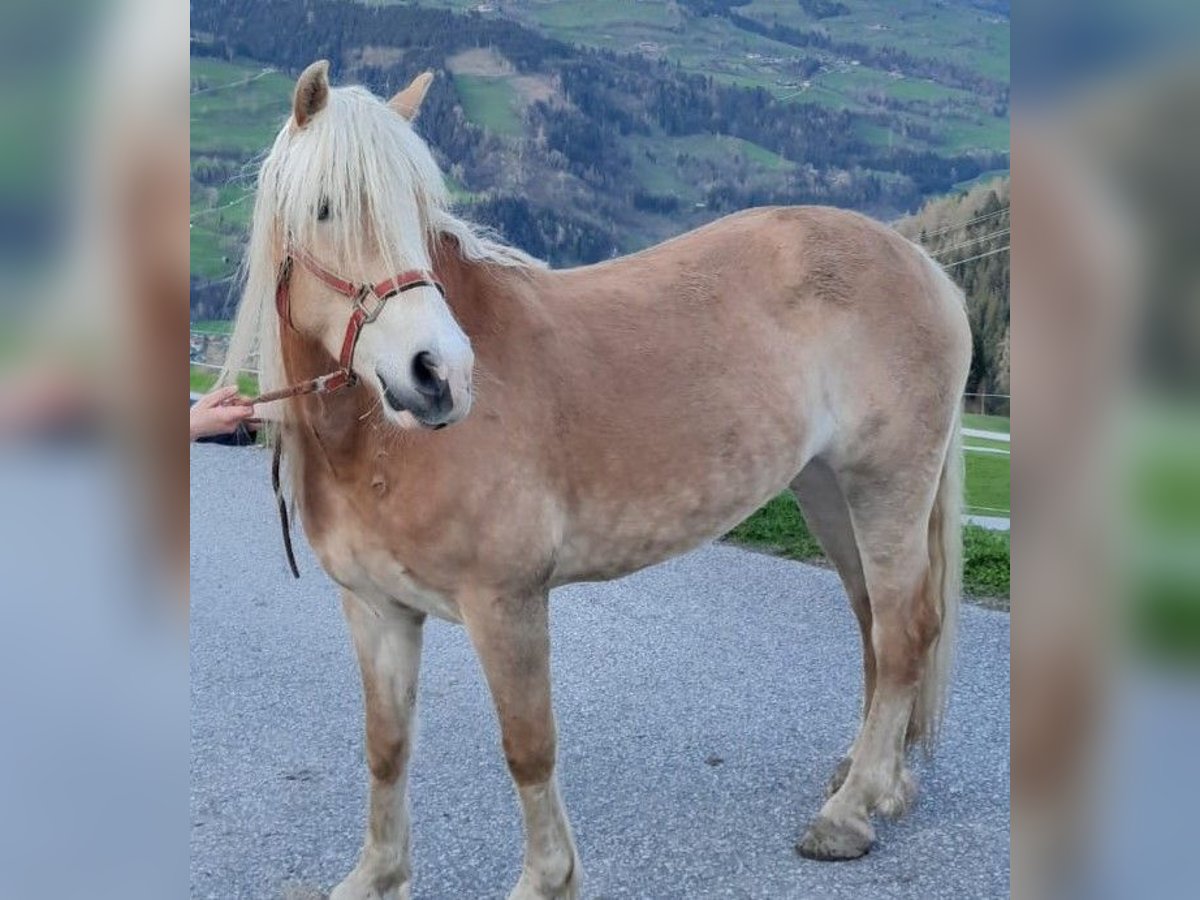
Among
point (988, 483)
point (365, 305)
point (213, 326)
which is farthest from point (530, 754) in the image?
point (988, 483)

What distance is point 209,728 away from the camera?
328 centimetres

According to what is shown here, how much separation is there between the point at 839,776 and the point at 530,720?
1.17 metres

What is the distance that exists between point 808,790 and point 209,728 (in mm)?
1909

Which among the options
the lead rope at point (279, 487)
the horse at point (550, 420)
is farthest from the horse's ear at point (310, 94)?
the lead rope at point (279, 487)

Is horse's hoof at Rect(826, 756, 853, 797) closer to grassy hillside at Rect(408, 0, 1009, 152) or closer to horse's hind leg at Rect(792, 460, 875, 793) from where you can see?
horse's hind leg at Rect(792, 460, 875, 793)

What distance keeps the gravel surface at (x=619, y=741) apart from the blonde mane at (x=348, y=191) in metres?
1.26

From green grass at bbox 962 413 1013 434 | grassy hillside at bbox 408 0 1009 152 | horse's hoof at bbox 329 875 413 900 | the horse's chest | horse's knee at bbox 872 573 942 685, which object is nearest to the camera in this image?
the horse's chest

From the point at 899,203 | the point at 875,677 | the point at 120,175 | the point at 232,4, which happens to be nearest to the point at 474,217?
the point at 232,4

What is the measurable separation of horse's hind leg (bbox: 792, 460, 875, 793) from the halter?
4.78ft

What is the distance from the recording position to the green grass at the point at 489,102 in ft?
15.0

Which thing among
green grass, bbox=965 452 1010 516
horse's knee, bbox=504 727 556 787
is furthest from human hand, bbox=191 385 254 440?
green grass, bbox=965 452 1010 516

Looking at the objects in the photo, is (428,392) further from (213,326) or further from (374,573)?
(213,326)

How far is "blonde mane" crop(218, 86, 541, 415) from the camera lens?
165 centimetres

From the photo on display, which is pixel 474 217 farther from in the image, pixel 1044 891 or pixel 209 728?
pixel 1044 891
